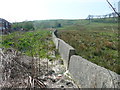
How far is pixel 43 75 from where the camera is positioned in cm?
779

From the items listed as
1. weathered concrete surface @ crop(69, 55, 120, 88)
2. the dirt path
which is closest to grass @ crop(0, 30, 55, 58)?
the dirt path

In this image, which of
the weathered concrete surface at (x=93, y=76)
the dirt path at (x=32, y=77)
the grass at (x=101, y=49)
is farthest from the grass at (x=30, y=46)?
the weathered concrete surface at (x=93, y=76)

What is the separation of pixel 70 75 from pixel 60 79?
0.62 metres

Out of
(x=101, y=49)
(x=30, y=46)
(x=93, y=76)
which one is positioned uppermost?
(x=93, y=76)

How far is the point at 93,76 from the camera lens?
4.95 metres

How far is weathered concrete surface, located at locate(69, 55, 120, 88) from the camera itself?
12.6 feet

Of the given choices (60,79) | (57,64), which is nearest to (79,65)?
(60,79)

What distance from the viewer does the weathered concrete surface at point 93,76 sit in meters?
3.85

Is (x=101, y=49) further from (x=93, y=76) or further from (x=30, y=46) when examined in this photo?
(x=93, y=76)

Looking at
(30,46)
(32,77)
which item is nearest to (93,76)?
(32,77)

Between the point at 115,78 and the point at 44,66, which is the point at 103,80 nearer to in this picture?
the point at 115,78

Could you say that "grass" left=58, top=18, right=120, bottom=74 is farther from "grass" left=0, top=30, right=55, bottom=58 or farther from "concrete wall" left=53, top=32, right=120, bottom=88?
"grass" left=0, top=30, right=55, bottom=58

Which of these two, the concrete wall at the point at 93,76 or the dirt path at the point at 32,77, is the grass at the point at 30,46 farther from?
the concrete wall at the point at 93,76

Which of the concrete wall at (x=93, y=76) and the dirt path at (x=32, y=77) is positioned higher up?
the concrete wall at (x=93, y=76)
